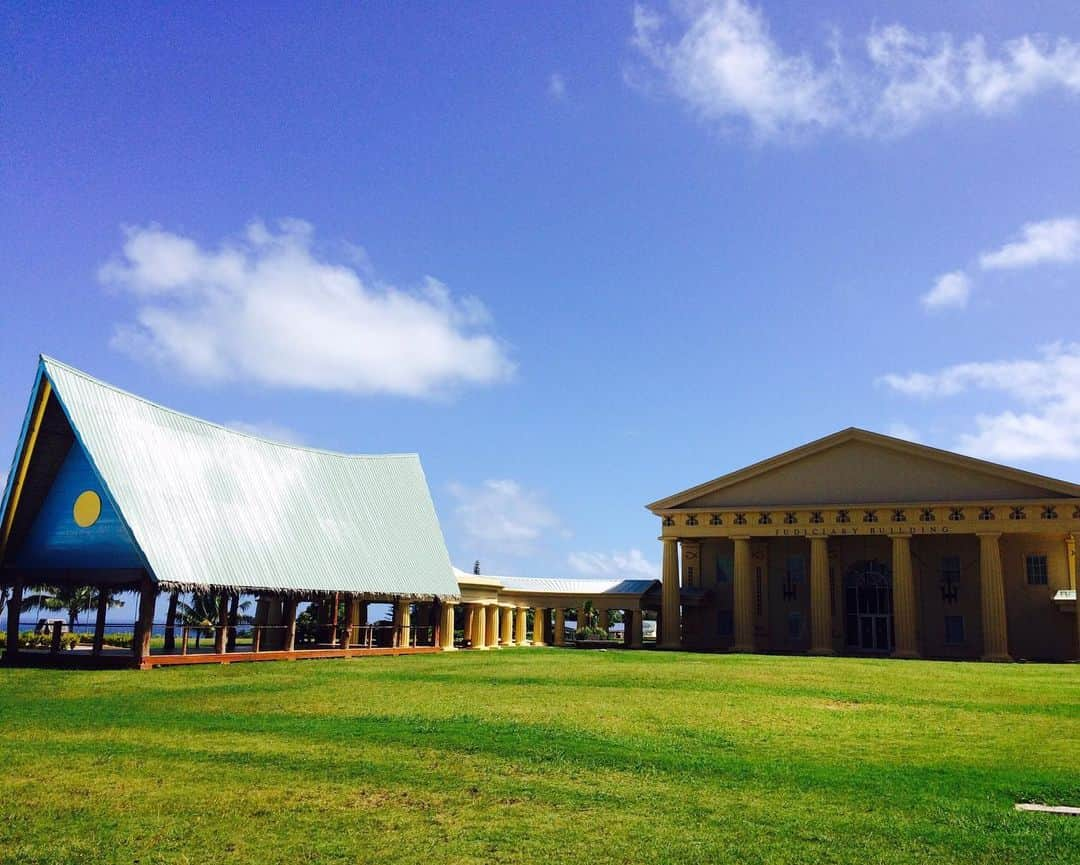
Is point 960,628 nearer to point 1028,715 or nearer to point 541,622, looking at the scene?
point 541,622

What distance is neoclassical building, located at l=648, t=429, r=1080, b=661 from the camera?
54.2m

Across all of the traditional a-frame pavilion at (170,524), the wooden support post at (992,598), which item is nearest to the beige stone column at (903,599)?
the wooden support post at (992,598)

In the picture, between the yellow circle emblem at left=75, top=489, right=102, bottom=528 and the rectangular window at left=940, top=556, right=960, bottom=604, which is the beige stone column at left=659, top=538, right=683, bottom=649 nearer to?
the rectangular window at left=940, top=556, right=960, bottom=604

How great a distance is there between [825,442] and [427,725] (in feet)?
148

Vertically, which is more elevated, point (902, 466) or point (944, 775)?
point (902, 466)

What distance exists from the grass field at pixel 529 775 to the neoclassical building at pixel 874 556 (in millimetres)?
31677

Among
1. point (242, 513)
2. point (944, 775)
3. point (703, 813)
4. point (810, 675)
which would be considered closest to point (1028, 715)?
point (944, 775)

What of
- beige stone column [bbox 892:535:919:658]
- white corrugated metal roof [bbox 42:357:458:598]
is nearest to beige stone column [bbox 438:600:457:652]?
white corrugated metal roof [bbox 42:357:458:598]

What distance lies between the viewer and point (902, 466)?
57.2m

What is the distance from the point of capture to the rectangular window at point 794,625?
61250 mm

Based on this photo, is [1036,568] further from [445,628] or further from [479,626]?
[445,628]

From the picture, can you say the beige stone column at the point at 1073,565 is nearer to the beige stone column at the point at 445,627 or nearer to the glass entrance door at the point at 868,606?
the glass entrance door at the point at 868,606

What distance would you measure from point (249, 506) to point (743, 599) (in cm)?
3294

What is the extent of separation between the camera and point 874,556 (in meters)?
59.8
